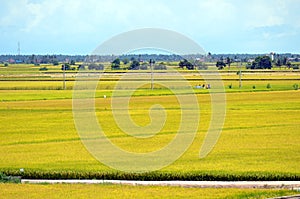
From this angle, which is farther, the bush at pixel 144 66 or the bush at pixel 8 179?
the bush at pixel 144 66

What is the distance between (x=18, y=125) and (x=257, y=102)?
69.9 feet

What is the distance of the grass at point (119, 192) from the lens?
16.6m

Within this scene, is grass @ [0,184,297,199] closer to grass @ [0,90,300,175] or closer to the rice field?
the rice field

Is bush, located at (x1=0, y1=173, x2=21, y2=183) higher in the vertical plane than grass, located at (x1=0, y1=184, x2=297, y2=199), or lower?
lower

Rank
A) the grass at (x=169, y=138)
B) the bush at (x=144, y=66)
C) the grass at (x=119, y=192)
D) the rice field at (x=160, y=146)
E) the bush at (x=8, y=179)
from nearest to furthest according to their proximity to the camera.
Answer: the grass at (x=119, y=192) → the rice field at (x=160, y=146) → the bush at (x=8, y=179) → the grass at (x=169, y=138) → the bush at (x=144, y=66)

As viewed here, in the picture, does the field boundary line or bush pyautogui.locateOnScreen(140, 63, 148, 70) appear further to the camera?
bush pyautogui.locateOnScreen(140, 63, 148, 70)

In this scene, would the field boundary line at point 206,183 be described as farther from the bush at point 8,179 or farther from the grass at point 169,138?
the grass at point 169,138

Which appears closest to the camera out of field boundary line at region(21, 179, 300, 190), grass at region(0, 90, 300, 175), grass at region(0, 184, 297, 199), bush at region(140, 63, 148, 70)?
grass at region(0, 184, 297, 199)

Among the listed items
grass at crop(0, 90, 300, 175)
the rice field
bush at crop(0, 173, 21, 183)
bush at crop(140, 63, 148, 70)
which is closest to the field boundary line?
bush at crop(0, 173, 21, 183)

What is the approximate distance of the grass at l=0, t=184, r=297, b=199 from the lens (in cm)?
Result: 1659

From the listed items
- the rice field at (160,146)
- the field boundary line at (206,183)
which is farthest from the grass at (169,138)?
the field boundary line at (206,183)

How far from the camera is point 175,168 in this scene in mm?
20859

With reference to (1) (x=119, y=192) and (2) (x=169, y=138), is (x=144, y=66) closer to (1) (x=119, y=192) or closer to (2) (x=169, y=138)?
(2) (x=169, y=138)

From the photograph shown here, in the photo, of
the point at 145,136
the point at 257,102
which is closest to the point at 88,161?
the point at 145,136
